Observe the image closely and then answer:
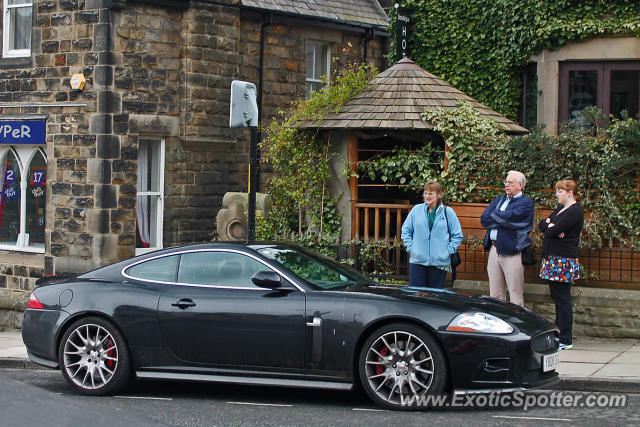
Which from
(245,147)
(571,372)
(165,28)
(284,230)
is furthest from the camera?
(245,147)

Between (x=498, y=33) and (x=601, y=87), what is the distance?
6.67 feet

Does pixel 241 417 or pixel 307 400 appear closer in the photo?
pixel 241 417

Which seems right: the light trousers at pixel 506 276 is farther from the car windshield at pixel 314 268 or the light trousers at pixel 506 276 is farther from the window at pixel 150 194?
the window at pixel 150 194

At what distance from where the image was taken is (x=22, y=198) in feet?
Result: 50.6

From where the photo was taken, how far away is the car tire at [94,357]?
27.5 feet

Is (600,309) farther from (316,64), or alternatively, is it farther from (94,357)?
(316,64)

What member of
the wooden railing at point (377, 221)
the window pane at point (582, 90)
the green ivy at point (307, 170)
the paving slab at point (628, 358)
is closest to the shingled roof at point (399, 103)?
the green ivy at point (307, 170)

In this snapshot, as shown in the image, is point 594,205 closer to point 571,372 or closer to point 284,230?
point 571,372

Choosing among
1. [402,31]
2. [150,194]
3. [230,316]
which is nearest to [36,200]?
[150,194]

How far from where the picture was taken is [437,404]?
7.50 m

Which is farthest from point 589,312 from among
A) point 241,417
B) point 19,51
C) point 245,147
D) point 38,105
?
point 19,51

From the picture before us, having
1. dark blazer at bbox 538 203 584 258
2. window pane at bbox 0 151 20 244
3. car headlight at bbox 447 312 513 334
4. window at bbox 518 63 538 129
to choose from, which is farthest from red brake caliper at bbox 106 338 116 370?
window at bbox 518 63 538 129

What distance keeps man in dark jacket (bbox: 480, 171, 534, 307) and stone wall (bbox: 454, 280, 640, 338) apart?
37.6 inches

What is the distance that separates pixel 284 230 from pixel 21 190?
4909 mm
